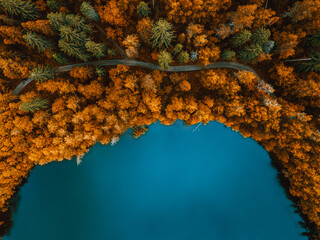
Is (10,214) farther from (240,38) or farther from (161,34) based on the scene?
(240,38)

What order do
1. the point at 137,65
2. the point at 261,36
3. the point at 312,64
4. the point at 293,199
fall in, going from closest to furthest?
the point at 261,36 < the point at 312,64 < the point at 137,65 < the point at 293,199

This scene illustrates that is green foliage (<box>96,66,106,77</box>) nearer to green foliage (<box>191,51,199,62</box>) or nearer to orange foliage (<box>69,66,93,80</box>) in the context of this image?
orange foliage (<box>69,66,93,80</box>)

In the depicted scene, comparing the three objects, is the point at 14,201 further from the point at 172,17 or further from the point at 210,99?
the point at 172,17

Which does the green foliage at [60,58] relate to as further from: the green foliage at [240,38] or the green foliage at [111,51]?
the green foliage at [240,38]

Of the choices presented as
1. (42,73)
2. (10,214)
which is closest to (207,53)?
(42,73)

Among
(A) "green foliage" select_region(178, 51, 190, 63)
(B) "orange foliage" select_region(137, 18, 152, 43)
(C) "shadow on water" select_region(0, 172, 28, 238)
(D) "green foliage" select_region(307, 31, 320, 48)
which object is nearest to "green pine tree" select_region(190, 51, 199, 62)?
(A) "green foliage" select_region(178, 51, 190, 63)

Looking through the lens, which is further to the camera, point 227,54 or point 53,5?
point 227,54

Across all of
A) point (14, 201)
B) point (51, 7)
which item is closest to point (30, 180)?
point (14, 201)

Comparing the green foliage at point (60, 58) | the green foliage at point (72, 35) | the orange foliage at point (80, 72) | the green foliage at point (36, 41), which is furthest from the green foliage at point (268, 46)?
the green foliage at point (36, 41)
